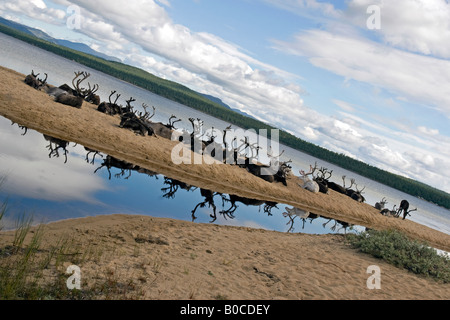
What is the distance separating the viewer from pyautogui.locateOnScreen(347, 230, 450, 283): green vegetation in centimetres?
1155

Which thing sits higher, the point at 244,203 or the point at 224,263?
the point at 224,263

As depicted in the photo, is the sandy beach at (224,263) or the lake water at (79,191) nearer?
the sandy beach at (224,263)

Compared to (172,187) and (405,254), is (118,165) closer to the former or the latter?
(172,187)

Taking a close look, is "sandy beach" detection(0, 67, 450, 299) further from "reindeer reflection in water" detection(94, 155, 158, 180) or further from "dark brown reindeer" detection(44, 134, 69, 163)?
"dark brown reindeer" detection(44, 134, 69, 163)

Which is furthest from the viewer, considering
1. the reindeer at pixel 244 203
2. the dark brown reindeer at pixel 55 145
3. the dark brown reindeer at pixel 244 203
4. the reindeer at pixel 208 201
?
the dark brown reindeer at pixel 244 203

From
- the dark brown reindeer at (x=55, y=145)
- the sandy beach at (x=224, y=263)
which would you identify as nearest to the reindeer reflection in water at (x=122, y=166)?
the dark brown reindeer at (x=55, y=145)

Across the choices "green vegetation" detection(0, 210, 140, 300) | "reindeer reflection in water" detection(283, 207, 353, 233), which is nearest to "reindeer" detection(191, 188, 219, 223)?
"reindeer reflection in water" detection(283, 207, 353, 233)

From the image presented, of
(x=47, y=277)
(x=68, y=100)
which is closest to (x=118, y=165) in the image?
(x=68, y=100)

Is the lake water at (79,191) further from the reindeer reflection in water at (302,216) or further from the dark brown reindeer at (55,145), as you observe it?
the reindeer reflection in water at (302,216)

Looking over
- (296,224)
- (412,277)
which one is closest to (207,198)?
(296,224)

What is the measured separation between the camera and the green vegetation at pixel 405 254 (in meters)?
11.6

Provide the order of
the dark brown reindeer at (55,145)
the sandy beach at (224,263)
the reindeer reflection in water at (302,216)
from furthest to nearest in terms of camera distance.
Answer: the reindeer reflection in water at (302,216) < the dark brown reindeer at (55,145) < the sandy beach at (224,263)

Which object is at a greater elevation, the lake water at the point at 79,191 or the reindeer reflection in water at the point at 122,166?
the reindeer reflection in water at the point at 122,166

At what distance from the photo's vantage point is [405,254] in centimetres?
1256
